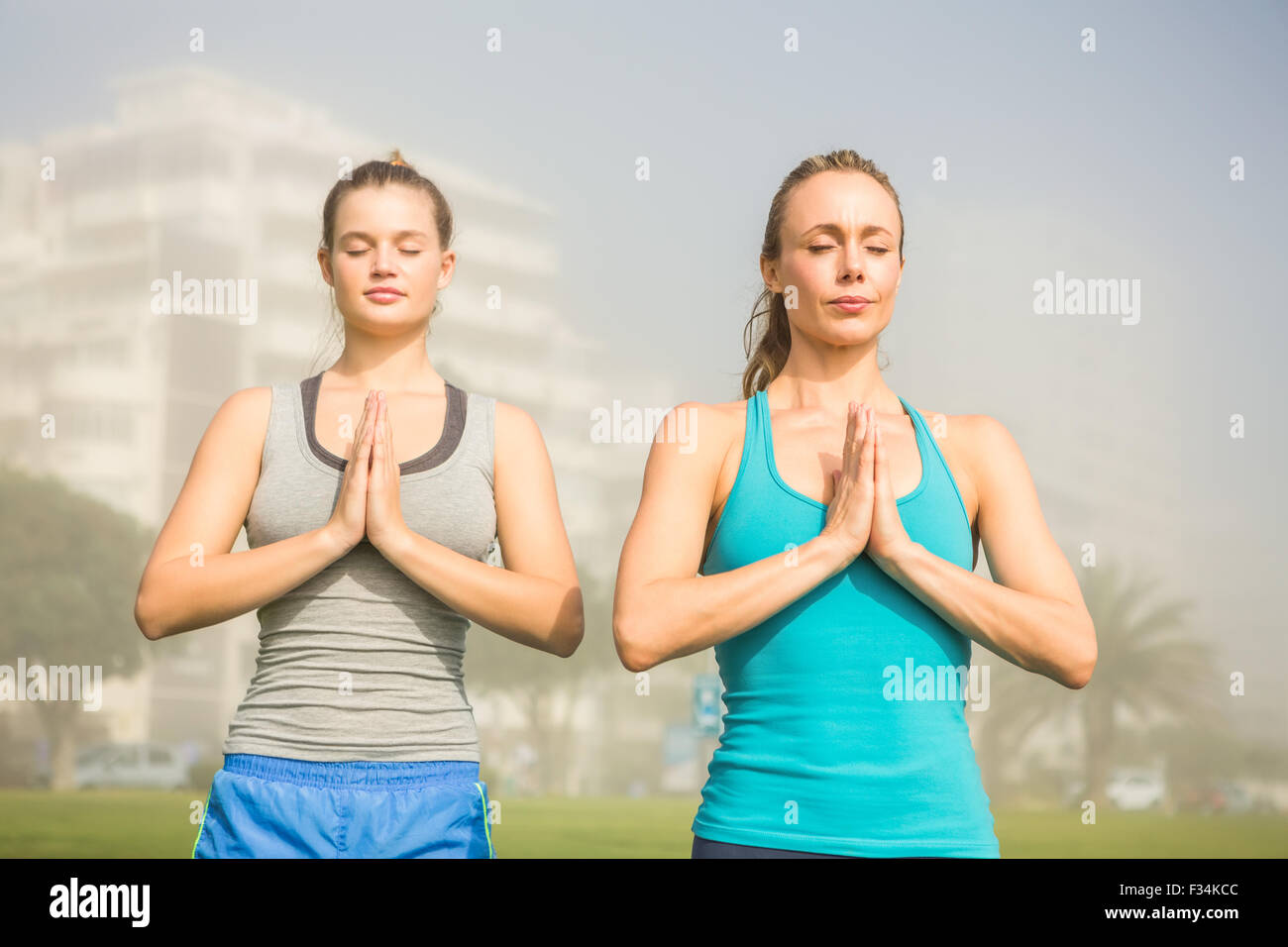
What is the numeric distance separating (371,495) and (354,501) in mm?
39

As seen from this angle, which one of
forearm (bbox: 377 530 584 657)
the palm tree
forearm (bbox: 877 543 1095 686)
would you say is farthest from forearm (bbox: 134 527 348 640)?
the palm tree

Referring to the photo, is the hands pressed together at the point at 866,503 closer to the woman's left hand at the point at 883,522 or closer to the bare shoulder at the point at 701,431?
the woman's left hand at the point at 883,522

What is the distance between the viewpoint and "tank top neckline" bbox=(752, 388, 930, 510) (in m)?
2.73

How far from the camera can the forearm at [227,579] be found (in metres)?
2.70

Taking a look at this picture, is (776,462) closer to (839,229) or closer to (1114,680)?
(839,229)

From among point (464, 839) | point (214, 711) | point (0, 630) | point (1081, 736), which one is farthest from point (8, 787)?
point (464, 839)

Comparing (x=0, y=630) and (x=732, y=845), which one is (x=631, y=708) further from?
(x=732, y=845)

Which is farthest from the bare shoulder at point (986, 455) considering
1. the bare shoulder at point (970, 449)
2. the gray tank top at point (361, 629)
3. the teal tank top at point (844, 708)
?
the gray tank top at point (361, 629)

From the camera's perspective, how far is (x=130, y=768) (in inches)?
1040

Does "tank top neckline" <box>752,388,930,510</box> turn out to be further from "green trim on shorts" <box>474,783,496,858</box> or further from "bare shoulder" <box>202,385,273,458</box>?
"bare shoulder" <box>202,385,273,458</box>

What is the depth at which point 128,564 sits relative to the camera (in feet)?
77.3

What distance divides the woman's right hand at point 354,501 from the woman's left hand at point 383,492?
15 mm

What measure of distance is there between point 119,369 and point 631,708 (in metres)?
15.8

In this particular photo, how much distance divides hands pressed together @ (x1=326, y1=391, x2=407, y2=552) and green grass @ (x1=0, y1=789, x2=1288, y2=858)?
442 inches
